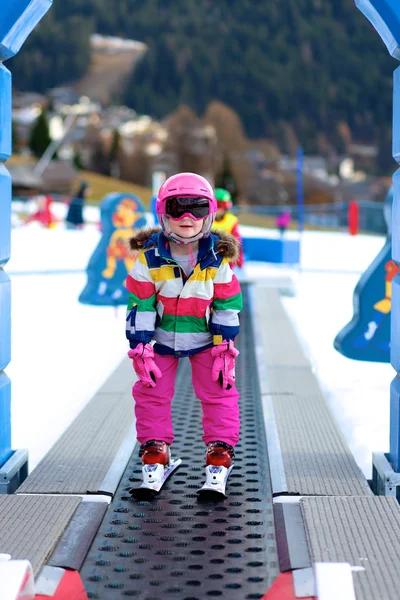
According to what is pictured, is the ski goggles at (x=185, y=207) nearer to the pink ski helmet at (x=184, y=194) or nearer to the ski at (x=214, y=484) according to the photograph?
the pink ski helmet at (x=184, y=194)

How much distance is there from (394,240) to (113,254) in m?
5.26

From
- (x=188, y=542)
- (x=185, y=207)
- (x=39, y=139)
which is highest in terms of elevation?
(x=39, y=139)

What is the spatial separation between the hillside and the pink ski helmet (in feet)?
380

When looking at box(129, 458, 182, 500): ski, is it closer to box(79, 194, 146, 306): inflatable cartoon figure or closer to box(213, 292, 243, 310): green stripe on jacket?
box(213, 292, 243, 310): green stripe on jacket

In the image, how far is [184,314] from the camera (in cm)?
288

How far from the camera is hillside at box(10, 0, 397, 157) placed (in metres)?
121

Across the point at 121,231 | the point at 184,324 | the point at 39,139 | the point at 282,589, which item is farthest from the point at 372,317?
the point at 39,139

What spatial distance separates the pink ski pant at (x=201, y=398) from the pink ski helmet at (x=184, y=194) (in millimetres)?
449

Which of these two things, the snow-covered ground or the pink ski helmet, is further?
the snow-covered ground

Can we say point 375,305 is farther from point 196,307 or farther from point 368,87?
point 368,87

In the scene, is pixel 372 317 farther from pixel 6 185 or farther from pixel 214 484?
pixel 6 185

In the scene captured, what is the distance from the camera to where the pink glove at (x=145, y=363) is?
9.25 feet

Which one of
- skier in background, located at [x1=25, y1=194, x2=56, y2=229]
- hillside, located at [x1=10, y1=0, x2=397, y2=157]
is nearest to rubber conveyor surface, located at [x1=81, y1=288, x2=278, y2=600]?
skier in background, located at [x1=25, y1=194, x2=56, y2=229]

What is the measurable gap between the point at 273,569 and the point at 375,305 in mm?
3165
